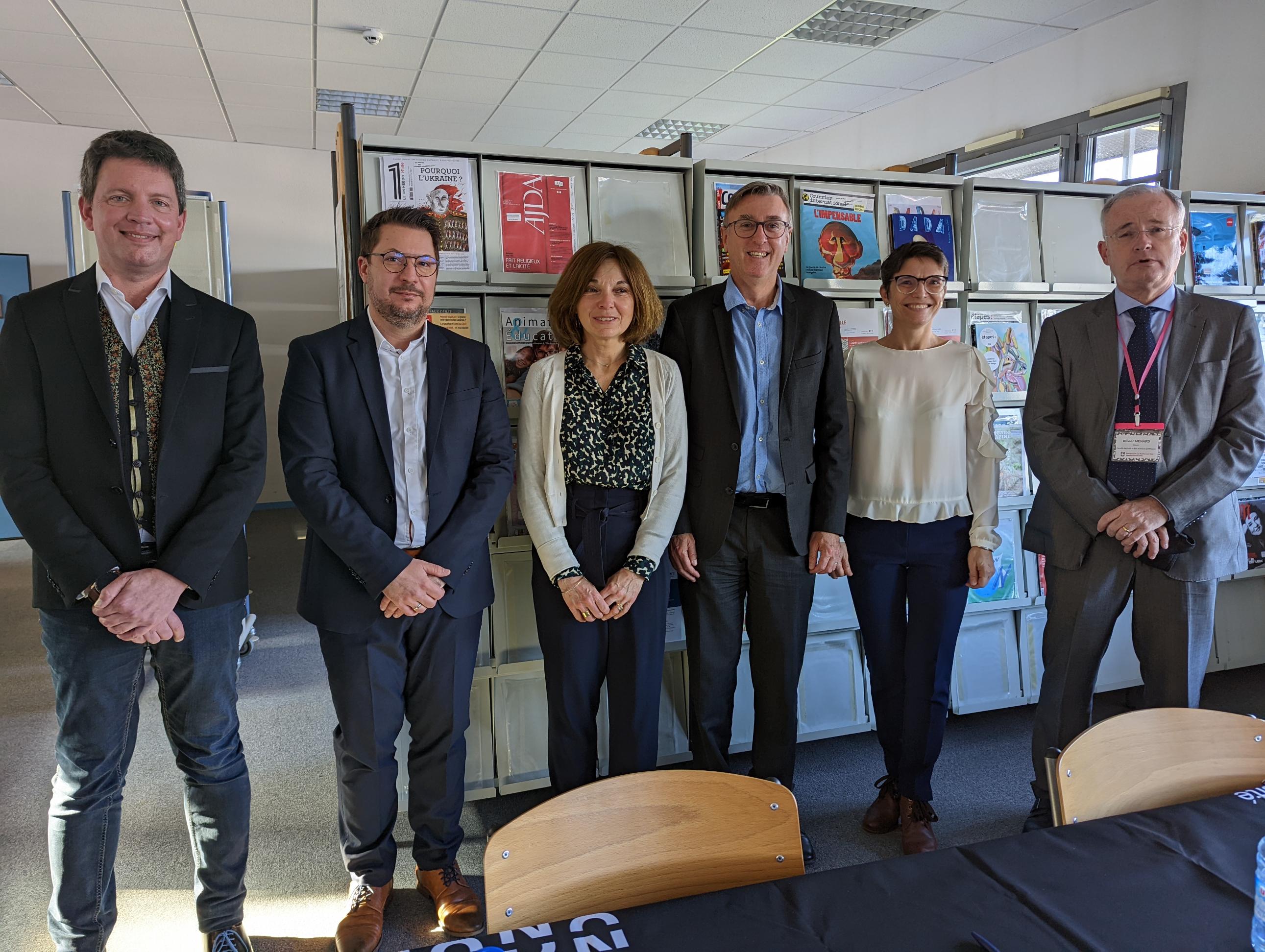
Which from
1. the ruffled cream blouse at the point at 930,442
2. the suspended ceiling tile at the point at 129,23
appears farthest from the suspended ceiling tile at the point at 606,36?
the ruffled cream blouse at the point at 930,442

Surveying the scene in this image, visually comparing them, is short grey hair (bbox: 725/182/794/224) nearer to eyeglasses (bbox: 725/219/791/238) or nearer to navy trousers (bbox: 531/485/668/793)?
eyeglasses (bbox: 725/219/791/238)

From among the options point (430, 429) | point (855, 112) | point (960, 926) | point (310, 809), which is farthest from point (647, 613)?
point (855, 112)

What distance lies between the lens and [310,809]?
280cm

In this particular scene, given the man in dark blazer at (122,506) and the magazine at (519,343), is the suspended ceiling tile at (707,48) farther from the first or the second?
the man in dark blazer at (122,506)

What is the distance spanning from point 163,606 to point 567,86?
6233 mm

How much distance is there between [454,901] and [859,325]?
2390mm

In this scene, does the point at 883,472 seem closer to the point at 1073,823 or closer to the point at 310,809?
the point at 1073,823

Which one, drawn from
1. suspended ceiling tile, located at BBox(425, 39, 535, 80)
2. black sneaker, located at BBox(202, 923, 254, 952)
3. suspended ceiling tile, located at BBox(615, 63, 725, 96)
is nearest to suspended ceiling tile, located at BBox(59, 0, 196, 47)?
suspended ceiling tile, located at BBox(425, 39, 535, 80)

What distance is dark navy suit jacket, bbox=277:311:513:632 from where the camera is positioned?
195cm

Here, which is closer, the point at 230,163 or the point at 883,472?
the point at 883,472

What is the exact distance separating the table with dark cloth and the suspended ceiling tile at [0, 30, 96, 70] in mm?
6985

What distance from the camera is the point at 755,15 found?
215 inches

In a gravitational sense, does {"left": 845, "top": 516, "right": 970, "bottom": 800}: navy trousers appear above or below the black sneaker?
above

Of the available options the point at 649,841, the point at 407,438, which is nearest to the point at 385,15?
the point at 407,438
